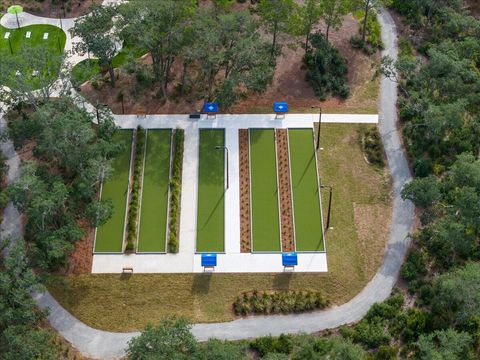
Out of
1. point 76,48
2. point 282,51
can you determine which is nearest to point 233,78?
point 282,51

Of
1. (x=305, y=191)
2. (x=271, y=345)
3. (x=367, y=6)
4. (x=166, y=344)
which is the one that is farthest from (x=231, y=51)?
(x=166, y=344)

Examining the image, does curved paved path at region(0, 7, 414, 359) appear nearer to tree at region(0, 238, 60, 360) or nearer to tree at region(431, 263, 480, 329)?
tree at region(0, 238, 60, 360)

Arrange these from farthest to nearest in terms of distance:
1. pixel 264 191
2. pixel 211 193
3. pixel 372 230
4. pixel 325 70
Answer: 1. pixel 325 70
2. pixel 264 191
3. pixel 211 193
4. pixel 372 230

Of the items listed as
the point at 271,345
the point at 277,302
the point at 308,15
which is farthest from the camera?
the point at 308,15

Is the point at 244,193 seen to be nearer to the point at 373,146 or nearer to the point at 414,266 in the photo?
the point at 373,146

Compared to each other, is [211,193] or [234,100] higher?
[234,100]

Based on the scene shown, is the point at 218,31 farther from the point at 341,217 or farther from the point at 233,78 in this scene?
the point at 341,217
